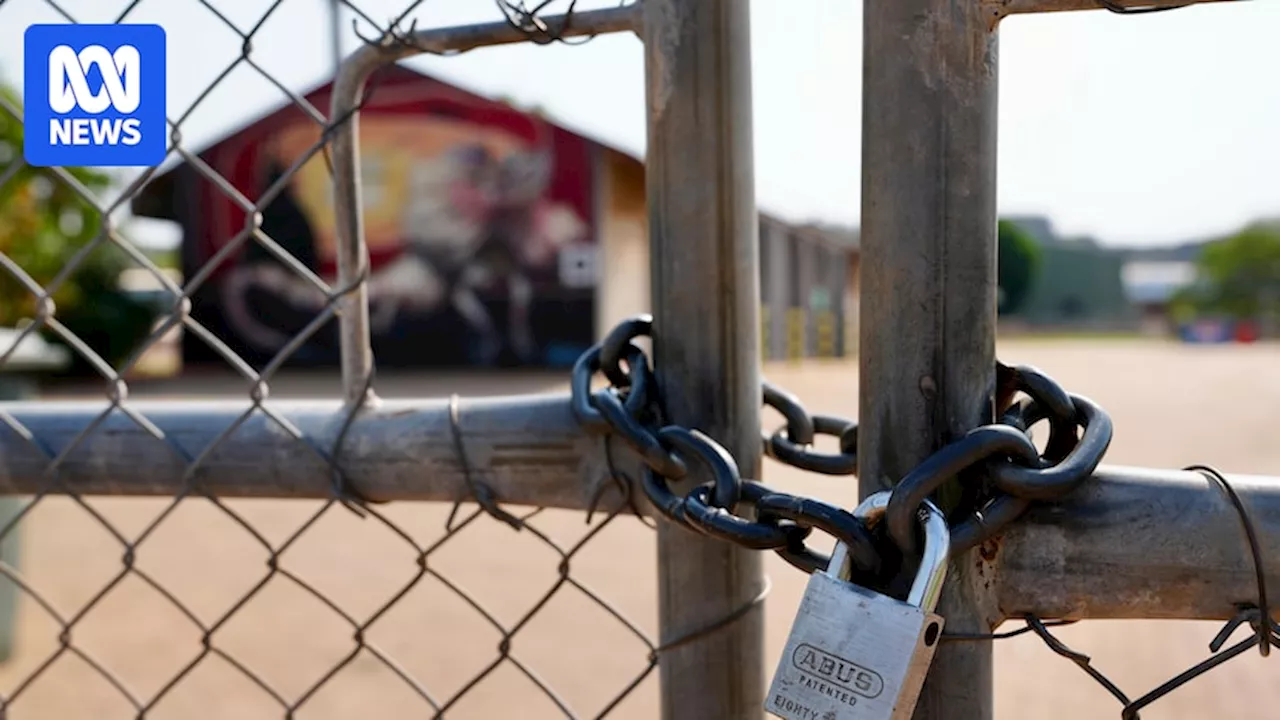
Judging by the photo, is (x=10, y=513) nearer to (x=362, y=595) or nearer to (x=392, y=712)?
(x=362, y=595)

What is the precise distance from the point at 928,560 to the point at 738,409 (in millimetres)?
223

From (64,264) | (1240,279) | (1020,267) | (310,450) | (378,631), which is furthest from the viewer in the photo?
(1020,267)

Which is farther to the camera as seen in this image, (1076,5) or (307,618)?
(307,618)

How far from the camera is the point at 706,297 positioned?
0.75m

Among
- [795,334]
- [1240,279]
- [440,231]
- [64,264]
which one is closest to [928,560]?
[64,264]

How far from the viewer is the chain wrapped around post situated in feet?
1.93

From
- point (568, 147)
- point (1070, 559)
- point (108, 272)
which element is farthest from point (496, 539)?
point (108, 272)

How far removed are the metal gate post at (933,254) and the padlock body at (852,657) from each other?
82 mm

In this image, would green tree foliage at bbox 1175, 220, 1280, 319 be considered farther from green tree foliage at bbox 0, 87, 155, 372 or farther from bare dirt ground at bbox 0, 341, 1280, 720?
bare dirt ground at bbox 0, 341, 1280, 720

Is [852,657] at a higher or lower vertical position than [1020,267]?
higher

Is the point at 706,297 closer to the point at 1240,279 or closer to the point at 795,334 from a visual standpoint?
the point at 795,334

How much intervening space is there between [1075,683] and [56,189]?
13.9m

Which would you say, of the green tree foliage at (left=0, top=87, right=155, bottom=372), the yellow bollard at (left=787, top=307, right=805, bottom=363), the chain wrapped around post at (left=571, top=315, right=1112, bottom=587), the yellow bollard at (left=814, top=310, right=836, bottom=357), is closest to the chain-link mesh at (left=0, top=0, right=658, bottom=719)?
the chain wrapped around post at (left=571, top=315, right=1112, bottom=587)

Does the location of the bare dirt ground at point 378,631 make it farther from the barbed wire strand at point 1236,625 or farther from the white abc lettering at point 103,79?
→ the barbed wire strand at point 1236,625
